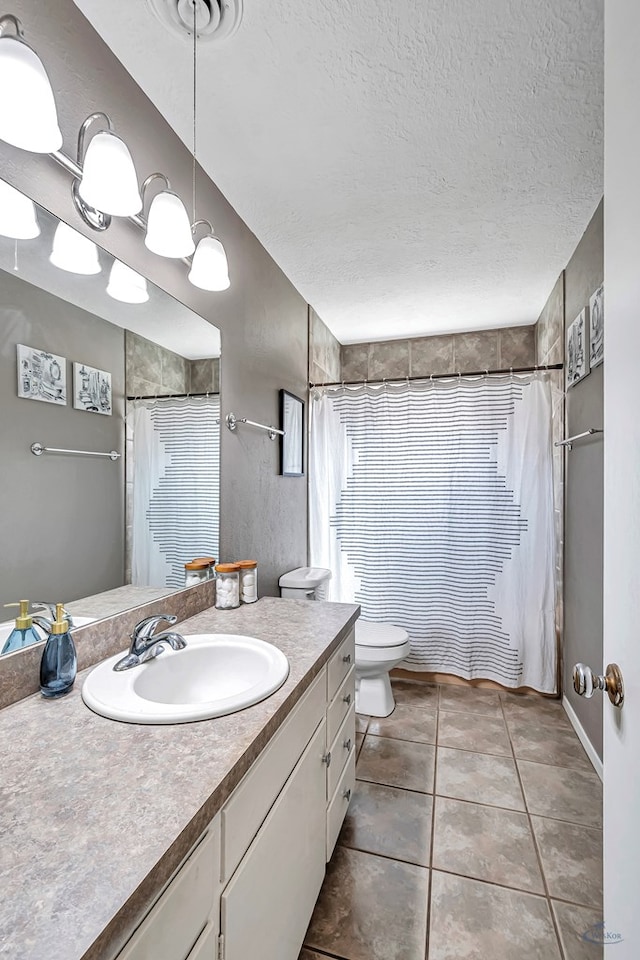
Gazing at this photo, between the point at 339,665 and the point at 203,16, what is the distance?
74.4 inches

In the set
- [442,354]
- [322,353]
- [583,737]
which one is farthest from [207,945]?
[442,354]

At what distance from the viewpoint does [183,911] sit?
2.05ft

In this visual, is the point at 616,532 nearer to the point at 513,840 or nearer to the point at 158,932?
the point at 158,932

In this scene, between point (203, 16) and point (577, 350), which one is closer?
point (203, 16)

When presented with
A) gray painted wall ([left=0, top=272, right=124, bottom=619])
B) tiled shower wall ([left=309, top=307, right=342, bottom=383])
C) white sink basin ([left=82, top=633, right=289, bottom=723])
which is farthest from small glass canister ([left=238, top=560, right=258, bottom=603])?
tiled shower wall ([left=309, top=307, right=342, bottom=383])

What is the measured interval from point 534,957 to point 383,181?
8.42ft

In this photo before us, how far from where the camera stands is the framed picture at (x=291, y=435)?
2.51m

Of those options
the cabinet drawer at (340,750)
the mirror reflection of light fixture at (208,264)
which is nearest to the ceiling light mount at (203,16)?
the mirror reflection of light fixture at (208,264)

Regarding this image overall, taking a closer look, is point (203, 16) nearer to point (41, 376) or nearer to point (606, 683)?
point (41, 376)

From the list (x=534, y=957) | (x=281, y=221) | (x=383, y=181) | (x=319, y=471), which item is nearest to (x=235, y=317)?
(x=281, y=221)

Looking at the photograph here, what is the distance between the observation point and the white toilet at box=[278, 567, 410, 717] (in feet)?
7.63

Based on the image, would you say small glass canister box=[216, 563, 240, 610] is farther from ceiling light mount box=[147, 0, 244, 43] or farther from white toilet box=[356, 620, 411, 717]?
ceiling light mount box=[147, 0, 244, 43]

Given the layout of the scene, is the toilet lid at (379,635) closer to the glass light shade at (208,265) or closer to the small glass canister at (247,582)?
the small glass canister at (247,582)

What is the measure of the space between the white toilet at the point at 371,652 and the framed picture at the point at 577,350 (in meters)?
1.62
